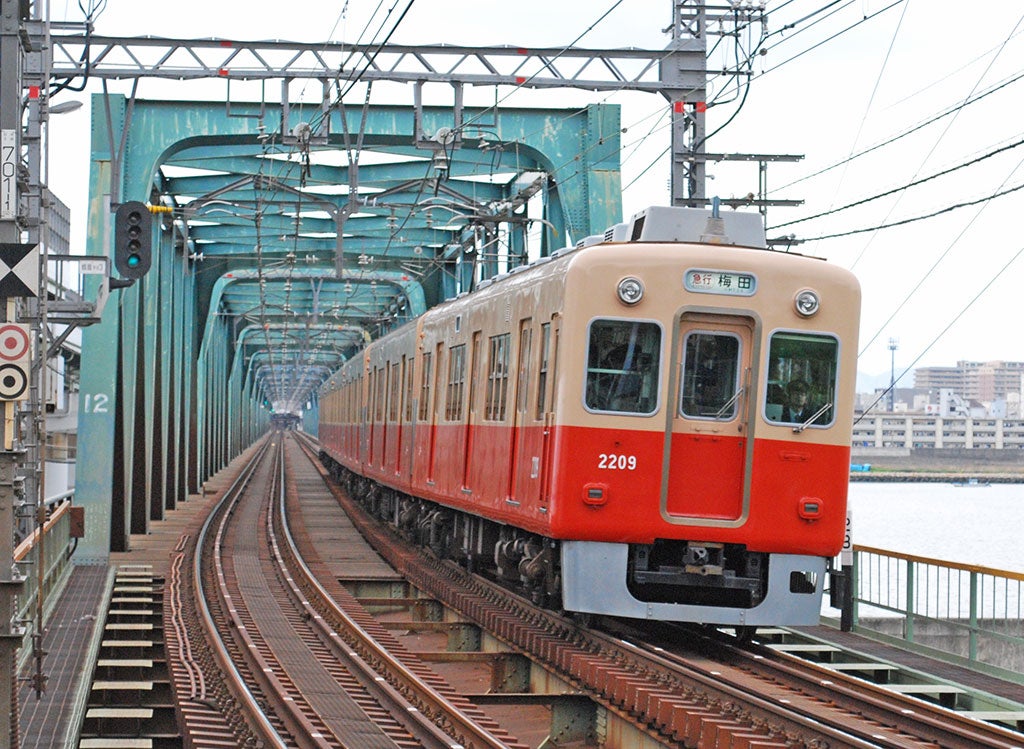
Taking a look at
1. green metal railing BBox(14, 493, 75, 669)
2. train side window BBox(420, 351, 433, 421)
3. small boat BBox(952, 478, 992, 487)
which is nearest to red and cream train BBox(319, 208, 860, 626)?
green metal railing BBox(14, 493, 75, 669)

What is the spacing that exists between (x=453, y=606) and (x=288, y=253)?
23319 millimetres

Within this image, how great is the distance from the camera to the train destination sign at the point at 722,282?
1128 cm

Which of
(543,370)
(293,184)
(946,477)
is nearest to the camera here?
(543,370)

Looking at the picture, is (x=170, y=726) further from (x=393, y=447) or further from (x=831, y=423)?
(x=393, y=447)

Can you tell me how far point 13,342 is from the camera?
8.86 m

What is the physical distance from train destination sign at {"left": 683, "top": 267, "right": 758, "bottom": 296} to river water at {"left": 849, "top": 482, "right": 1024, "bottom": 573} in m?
9.69

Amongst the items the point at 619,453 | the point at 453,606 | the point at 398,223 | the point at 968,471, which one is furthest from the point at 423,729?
the point at 968,471

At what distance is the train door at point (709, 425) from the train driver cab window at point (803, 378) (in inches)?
8.0

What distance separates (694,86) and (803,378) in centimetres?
760

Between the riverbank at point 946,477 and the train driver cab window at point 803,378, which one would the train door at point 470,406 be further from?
the riverbank at point 946,477

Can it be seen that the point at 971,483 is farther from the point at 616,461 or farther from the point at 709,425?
the point at 616,461

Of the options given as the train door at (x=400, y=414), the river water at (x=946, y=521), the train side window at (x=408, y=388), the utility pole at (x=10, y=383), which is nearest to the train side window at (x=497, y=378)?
the utility pole at (x=10, y=383)

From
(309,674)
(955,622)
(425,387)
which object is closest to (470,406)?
(425,387)

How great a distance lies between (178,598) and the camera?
16.1 meters
